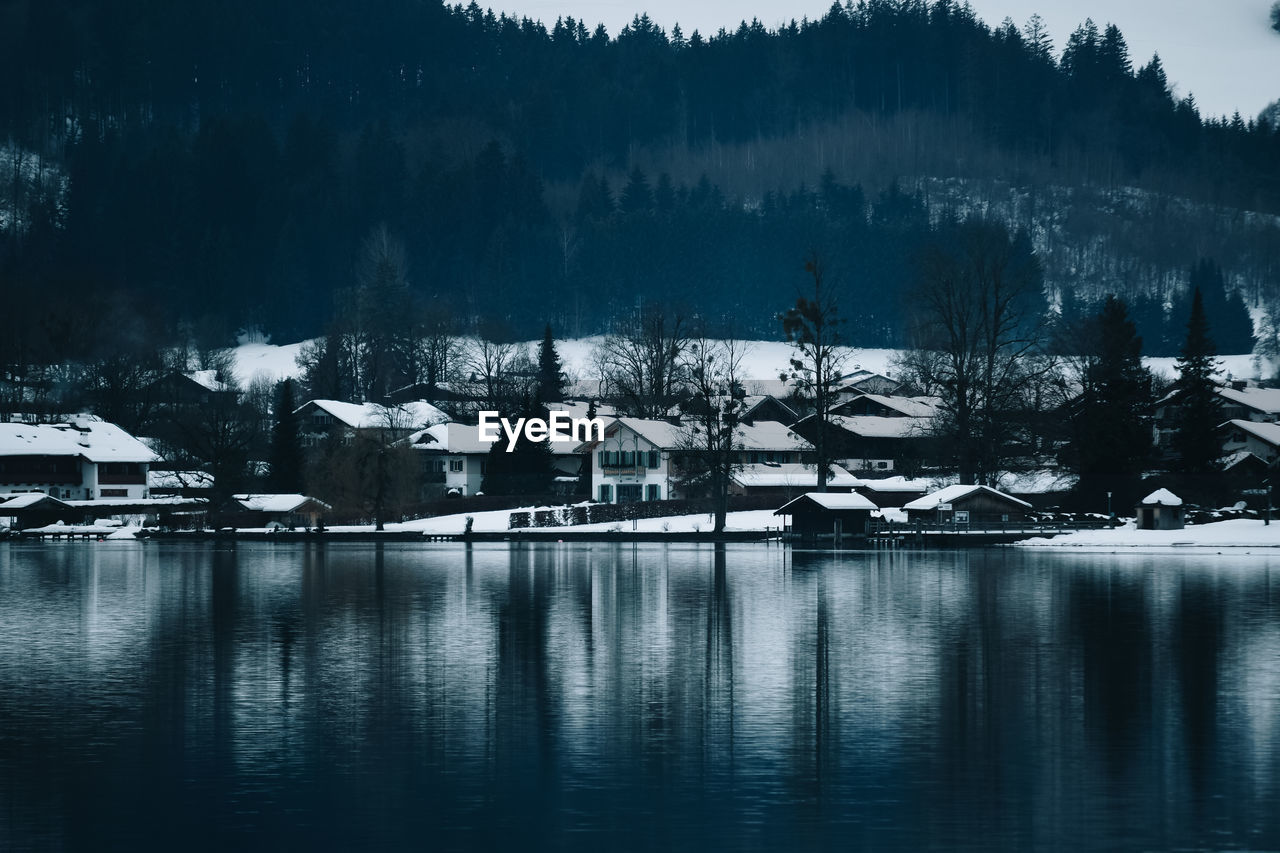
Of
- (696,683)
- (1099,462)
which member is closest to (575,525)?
(1099,462)

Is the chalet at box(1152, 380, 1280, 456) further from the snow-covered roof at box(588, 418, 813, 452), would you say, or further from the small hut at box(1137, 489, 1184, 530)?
the small hut at box(1137, 489, 1184, 530)

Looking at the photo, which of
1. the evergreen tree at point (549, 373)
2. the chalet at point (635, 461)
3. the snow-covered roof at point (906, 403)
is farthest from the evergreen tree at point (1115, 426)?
the evergreen tree at point (549, 373)

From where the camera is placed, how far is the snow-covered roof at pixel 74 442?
101812 millimetres

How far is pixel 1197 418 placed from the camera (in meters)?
83.2

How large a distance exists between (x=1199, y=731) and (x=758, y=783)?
7.90 metres

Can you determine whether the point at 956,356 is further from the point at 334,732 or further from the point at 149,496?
the point at 334,732

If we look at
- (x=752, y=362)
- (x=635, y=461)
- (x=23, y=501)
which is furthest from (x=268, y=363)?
(x=635, y=461)

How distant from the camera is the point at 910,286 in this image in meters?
194

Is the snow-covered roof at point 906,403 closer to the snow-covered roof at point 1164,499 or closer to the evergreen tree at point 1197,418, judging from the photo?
the evergreen tree at point 1197,418

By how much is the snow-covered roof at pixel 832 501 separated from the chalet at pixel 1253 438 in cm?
2876

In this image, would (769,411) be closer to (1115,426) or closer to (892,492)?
(892,492)

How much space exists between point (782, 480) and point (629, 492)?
10401 mm

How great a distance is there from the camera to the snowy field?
173m

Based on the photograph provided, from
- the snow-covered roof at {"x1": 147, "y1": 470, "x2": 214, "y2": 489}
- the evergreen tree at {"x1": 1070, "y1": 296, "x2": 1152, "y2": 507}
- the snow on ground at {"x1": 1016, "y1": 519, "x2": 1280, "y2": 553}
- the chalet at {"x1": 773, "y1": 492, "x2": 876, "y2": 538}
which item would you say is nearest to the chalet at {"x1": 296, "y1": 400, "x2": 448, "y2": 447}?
the snow-covered roof at {"x1": 147, "y1": 470, "x2": 214, "y2": 489}
